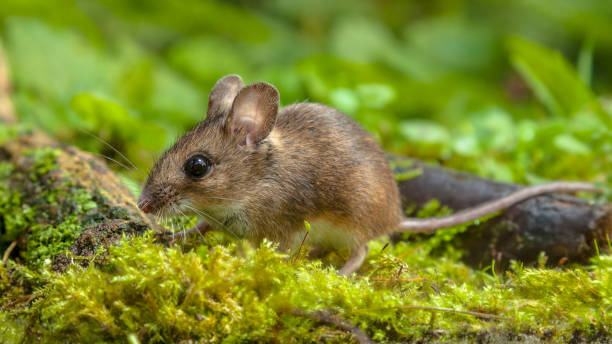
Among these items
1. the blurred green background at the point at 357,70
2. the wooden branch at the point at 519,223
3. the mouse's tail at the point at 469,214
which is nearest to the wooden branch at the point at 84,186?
the blurred green background at the point at 357,70

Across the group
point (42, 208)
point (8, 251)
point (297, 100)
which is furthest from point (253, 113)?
point (297, 100)

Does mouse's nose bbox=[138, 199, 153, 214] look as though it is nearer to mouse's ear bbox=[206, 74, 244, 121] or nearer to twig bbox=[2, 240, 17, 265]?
mouse's ear bbox=[206, 74, 244, 121]

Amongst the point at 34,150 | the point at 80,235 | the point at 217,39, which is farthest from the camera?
the point at 217,39

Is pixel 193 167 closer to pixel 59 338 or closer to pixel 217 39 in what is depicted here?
pixel 59 338

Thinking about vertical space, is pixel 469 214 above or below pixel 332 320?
below

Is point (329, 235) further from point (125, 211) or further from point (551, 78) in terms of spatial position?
point (551, 78)

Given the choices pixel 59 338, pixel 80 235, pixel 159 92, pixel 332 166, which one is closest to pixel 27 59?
pixel 159 92

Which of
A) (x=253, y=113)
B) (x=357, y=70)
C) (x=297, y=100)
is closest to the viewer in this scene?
(x=253, y=113)
